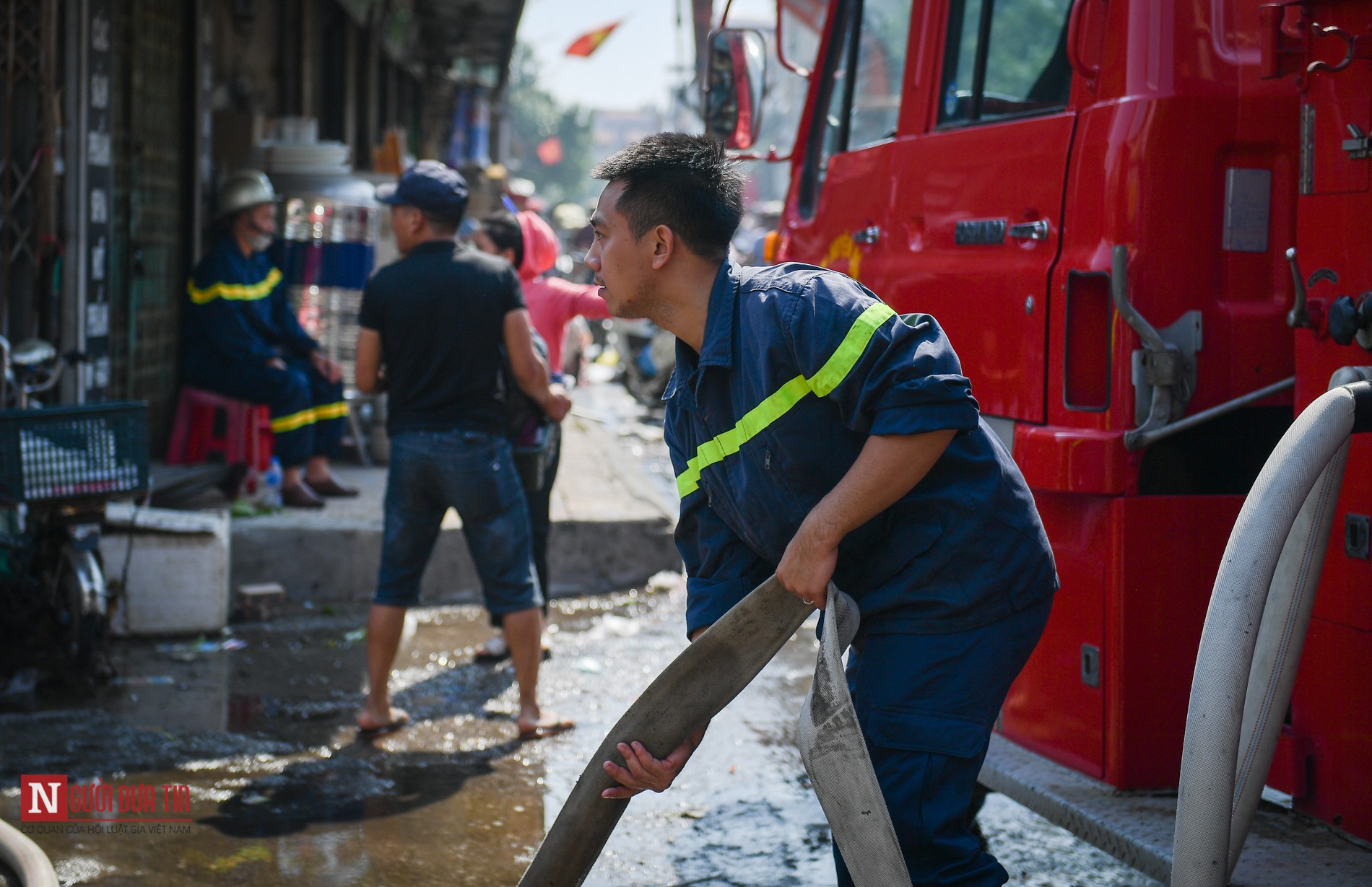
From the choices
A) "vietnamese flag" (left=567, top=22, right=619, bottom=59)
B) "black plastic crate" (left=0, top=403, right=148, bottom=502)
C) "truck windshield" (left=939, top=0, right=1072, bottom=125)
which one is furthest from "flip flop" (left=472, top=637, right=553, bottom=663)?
"vietnamese flag" (left=567, top=22, right=619, bottom=59)

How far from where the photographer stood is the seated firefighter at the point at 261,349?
7.62 metres

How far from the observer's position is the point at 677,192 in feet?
8.03

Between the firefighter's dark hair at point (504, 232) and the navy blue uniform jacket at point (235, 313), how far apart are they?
265 centimetres

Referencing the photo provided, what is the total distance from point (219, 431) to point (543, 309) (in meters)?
2.73

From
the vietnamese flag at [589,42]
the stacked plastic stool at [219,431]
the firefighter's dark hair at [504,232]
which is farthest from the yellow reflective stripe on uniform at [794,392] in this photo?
the vietnamese flag at [589,42]

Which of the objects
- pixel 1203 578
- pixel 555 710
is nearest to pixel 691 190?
pixel 1203 578

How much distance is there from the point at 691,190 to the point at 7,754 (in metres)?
3.29

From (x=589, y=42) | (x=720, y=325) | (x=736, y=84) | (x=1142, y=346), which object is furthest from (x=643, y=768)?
(x=589, y=42)

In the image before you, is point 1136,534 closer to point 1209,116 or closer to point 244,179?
point 1209,116

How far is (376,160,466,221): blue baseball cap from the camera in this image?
15.6 feet

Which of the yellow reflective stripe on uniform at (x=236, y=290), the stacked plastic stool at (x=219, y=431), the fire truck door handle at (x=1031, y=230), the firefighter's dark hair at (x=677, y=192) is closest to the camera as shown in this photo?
the firefighter's dark hair at (x=677, y=192)

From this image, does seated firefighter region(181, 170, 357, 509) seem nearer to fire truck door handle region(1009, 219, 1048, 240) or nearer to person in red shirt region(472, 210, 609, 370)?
person in red shirt region(472, 210, 609, 370)

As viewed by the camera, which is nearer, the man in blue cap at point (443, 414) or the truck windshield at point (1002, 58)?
the truck windshield at point (1002, 58)

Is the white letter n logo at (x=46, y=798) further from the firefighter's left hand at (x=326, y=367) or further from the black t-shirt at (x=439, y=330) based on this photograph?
the firefighter's left hand at (x=326, y=367)
